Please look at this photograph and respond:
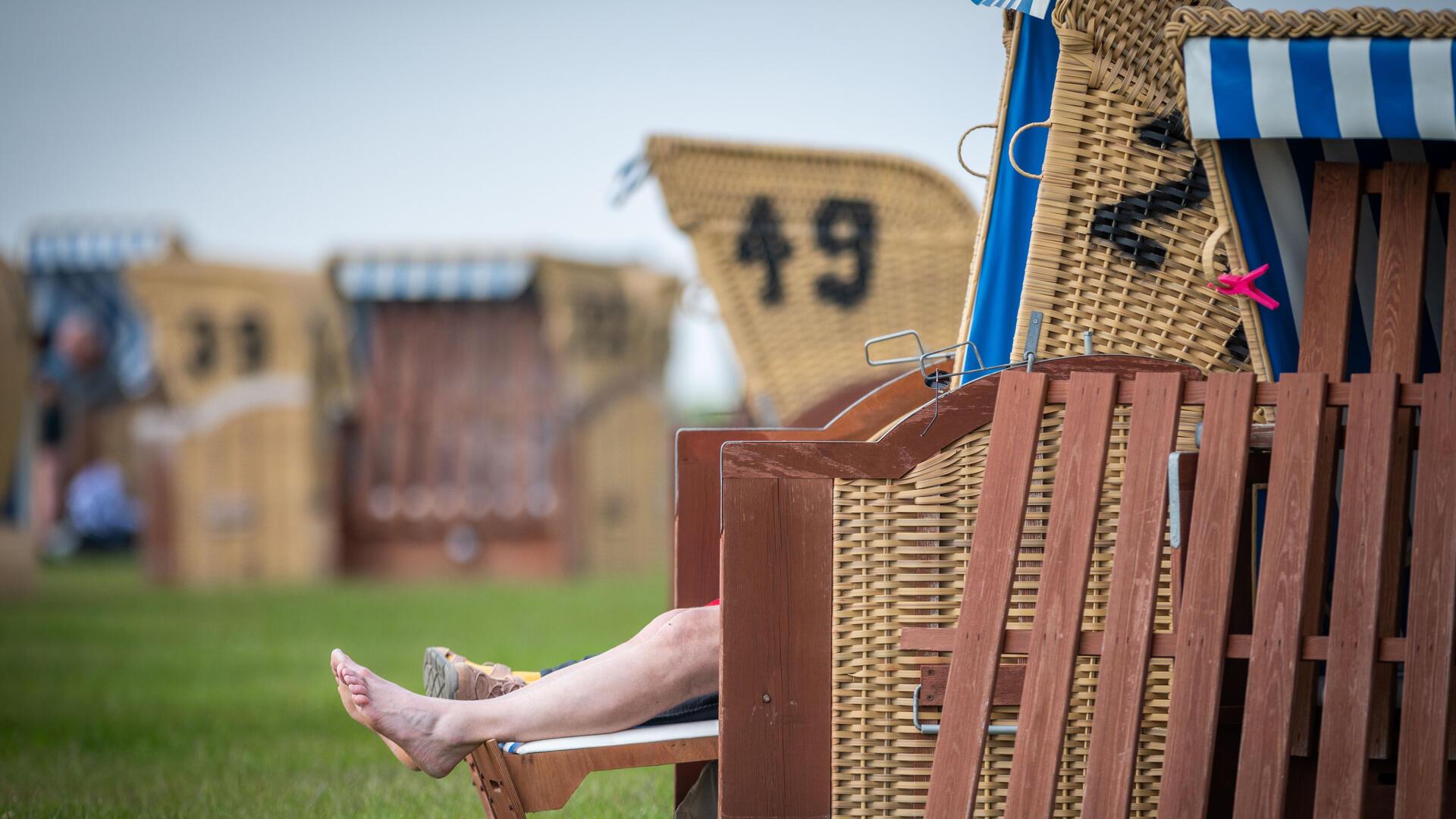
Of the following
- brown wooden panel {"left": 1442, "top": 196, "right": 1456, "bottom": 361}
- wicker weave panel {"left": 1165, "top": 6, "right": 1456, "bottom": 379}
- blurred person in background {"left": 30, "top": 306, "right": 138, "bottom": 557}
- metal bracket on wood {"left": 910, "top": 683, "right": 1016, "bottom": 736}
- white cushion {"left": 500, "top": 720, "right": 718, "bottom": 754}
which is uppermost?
wicker weave panel {"left": 1165, "top": 6, "right": 1456, "bottom": 379}

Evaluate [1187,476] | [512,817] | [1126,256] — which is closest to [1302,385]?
[1187,476]

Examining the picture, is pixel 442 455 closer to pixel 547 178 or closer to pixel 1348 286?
pixel 547 178

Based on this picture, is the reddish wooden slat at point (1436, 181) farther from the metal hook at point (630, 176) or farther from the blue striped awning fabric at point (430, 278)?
the blue striped awning fabric at point (430, 278)

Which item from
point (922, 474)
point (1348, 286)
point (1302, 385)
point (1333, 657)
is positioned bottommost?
point (1333, 657)

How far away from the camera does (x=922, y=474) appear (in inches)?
91.2

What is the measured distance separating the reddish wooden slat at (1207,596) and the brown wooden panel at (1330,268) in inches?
12.8

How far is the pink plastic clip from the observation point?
Result: 2477 millimetres

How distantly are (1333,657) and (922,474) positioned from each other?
0.66 metres

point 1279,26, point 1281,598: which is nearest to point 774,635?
point 1281,598

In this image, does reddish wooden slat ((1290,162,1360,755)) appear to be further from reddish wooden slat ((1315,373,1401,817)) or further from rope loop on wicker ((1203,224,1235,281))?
reddish wooden slat ((1315,373,1401,817))

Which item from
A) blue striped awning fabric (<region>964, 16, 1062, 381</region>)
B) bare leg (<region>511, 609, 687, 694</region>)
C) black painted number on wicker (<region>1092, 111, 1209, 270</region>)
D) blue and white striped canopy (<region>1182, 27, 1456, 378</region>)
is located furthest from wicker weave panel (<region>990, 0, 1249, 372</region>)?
bare leg (<region>511, 609, 687, 694</region>)

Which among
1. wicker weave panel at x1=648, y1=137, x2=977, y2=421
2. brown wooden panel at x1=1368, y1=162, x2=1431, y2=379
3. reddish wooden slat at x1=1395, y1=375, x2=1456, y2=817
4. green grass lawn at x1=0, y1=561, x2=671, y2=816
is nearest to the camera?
reddish wooden slat at x1=1395, y1=375, x2=1456, y2=817

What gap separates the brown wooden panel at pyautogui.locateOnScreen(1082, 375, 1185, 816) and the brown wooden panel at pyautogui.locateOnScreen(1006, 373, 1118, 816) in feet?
0.15

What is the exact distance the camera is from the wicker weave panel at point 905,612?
2.31 metres
